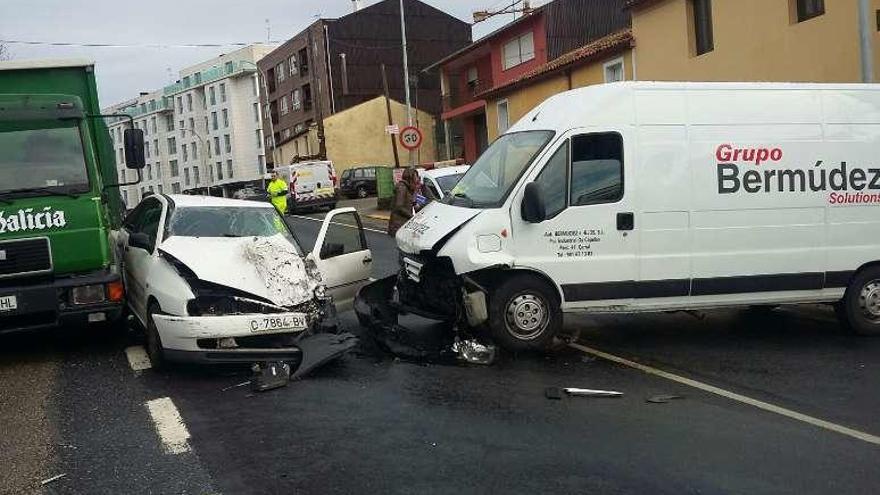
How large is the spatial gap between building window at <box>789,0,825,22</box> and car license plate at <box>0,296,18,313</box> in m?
14.7

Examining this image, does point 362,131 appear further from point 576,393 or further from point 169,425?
point 169,425

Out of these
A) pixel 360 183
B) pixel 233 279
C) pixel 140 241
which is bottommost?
pixel 233 279

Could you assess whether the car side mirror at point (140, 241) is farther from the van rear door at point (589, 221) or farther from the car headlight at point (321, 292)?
the van rear door at point (589, 221)

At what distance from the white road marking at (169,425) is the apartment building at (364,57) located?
2028 inches

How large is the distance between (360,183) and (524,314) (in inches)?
1465

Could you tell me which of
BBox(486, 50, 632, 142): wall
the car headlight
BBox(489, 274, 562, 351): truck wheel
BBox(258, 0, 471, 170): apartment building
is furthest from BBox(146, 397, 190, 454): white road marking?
BBox(258, 0, 471, 170): apartment building

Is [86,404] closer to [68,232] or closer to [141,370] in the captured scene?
[141,370]

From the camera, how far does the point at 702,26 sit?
19.6 m

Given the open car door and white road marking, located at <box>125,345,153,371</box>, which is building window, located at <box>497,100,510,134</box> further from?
white road marking, located at <box>125,345,153,371</box>

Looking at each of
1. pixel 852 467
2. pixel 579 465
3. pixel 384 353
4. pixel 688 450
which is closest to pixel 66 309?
pixel 384 353

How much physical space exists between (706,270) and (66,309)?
6080 millimetres

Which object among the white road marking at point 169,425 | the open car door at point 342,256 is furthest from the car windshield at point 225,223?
the white road marking at point 169,425

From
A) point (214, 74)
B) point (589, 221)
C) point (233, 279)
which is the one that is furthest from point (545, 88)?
point (214, 74)

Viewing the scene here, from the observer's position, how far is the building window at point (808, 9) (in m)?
15.6
